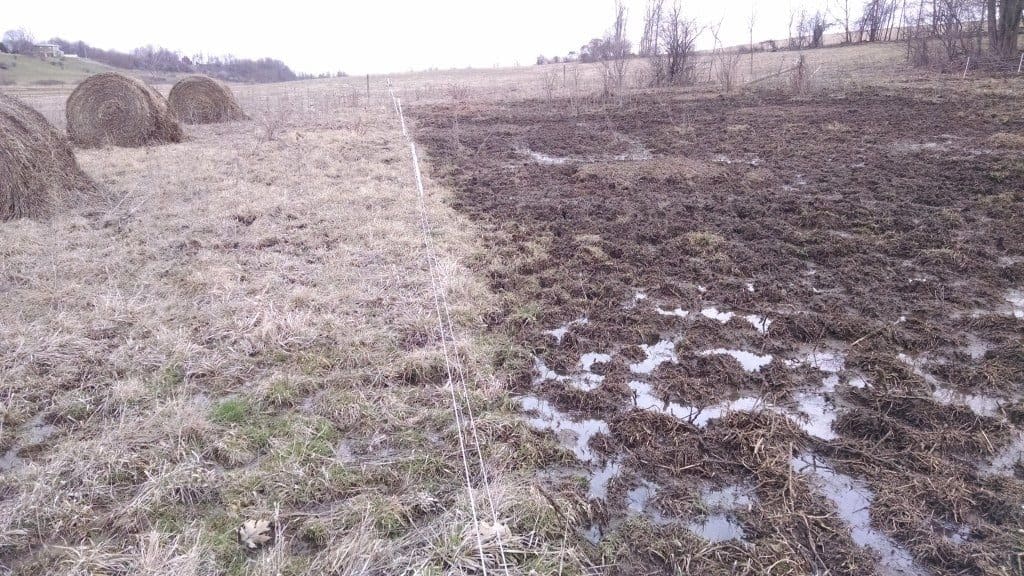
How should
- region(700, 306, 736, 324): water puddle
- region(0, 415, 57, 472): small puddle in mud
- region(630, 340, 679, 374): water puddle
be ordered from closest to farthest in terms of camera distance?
region(0, 415, 57, 472): small puddle in mud, region(630, 340, 679, 374): water puddle, region(700, 306, 736, 324): water puddle

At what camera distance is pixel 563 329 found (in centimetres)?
425

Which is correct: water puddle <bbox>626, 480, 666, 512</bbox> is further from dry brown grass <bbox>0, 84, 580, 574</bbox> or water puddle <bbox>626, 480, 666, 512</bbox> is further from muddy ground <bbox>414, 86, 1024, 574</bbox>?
dry brown grass <bbox>0, 84, 580, 574</bbox>

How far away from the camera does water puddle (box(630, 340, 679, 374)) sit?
3.69 m

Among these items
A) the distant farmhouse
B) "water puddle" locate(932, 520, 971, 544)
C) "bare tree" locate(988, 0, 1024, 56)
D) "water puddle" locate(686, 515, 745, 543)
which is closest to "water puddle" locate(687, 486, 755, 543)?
"water puddle" locate(686, 515, 745, 543)

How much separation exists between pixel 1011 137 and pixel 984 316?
6.96 meters

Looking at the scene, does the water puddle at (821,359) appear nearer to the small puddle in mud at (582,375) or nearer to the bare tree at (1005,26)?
the small puddle in mud at (582,375)

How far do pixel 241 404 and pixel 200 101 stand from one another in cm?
1453

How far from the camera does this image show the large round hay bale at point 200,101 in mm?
14695

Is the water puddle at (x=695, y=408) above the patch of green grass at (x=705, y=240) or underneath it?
underneath

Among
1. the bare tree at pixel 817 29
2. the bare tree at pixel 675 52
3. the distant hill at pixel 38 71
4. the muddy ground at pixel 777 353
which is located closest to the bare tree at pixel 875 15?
the bare tree at pixel 817 29

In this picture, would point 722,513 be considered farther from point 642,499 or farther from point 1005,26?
point 1005,26

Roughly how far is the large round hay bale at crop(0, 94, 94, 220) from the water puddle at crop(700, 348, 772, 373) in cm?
797

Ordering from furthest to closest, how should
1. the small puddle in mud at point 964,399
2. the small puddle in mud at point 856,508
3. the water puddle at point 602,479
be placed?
the small puddle in mud at point 964,399 → the water puddle at point 602,479 → the small puddle in mud at point 856,508

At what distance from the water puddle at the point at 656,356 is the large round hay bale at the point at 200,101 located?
596 inches
